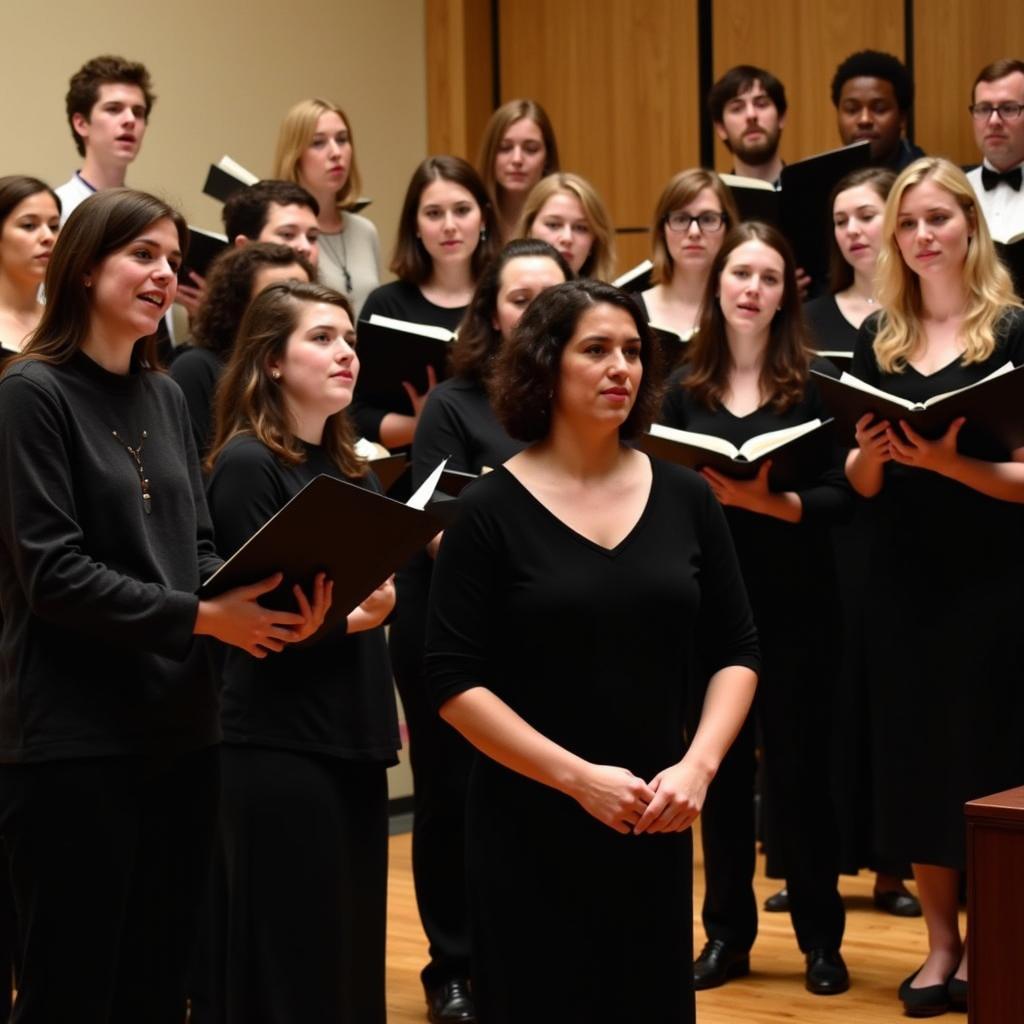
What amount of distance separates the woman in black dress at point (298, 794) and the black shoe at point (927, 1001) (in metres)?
1.15

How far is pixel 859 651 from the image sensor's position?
4133 mm

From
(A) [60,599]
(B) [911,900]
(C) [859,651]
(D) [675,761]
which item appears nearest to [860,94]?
(C) [859,651]

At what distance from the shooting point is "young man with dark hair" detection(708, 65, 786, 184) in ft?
15.5

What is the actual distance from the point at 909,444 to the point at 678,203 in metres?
1.15

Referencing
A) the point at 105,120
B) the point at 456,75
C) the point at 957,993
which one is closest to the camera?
the point at 957,993

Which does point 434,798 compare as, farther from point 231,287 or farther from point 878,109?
point 878,109

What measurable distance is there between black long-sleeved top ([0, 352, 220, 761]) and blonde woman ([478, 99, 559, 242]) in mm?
2349

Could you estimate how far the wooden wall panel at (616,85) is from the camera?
5.92 metres

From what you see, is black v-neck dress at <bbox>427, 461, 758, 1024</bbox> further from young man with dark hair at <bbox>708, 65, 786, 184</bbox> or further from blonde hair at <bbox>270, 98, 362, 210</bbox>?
young man with dark hair at <bbox>708, 65, 786, 184</bbox>

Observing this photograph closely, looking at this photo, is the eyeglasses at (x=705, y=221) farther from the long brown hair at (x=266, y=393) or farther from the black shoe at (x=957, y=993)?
the black shoe at (x=957, y=993)

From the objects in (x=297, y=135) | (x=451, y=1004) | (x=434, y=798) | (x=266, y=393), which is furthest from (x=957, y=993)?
(x=297, y=135)

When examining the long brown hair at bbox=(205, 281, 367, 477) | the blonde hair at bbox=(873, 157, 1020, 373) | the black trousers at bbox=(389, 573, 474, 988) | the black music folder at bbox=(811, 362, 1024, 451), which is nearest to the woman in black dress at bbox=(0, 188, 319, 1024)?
the long brown hair at bbox=(205, 281, 367, 477)

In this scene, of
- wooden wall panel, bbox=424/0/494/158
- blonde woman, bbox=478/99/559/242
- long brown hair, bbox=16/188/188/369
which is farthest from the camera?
wooden wall panel, bbox=424/0/494/158

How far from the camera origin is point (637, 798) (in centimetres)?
220
